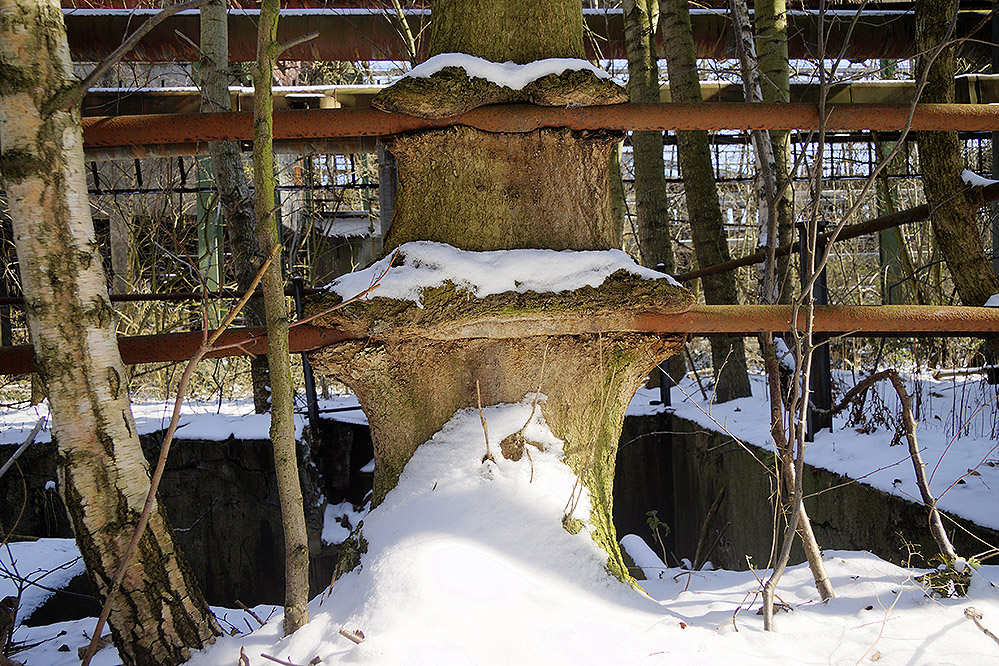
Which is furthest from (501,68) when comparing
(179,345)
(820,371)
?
(820,371)

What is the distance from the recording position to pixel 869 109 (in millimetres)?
2066

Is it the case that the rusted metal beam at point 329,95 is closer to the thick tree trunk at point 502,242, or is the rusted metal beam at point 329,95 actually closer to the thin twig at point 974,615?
the thick tree trunk at point 502,242

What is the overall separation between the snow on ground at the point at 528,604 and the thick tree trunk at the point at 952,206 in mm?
1603

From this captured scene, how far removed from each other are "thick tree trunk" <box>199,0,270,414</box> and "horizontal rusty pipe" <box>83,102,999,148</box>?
4.06m

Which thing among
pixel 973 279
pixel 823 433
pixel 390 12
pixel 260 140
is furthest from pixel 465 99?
pixel 390 12

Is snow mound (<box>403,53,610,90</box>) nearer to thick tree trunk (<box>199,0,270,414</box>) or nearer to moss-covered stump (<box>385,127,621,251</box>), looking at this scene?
moss-covered stump (<box>385,127,621,251</box>)

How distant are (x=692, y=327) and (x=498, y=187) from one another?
0.64 m

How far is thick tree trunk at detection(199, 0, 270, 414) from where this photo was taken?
6016 mm

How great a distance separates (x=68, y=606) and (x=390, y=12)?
19.8 feet

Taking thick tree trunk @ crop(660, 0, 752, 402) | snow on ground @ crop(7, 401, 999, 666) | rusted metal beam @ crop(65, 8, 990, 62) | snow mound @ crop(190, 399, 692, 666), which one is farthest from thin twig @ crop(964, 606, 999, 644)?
rusted metal beam @ crop(65, 8, 990, 62)

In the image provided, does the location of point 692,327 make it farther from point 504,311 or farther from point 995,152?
point 995,152

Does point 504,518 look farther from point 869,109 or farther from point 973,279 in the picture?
point 973,279

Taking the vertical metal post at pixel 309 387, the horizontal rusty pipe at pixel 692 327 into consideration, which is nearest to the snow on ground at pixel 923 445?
the horizontal rusty pipe at pixel 692 327

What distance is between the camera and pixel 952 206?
9.93ft
